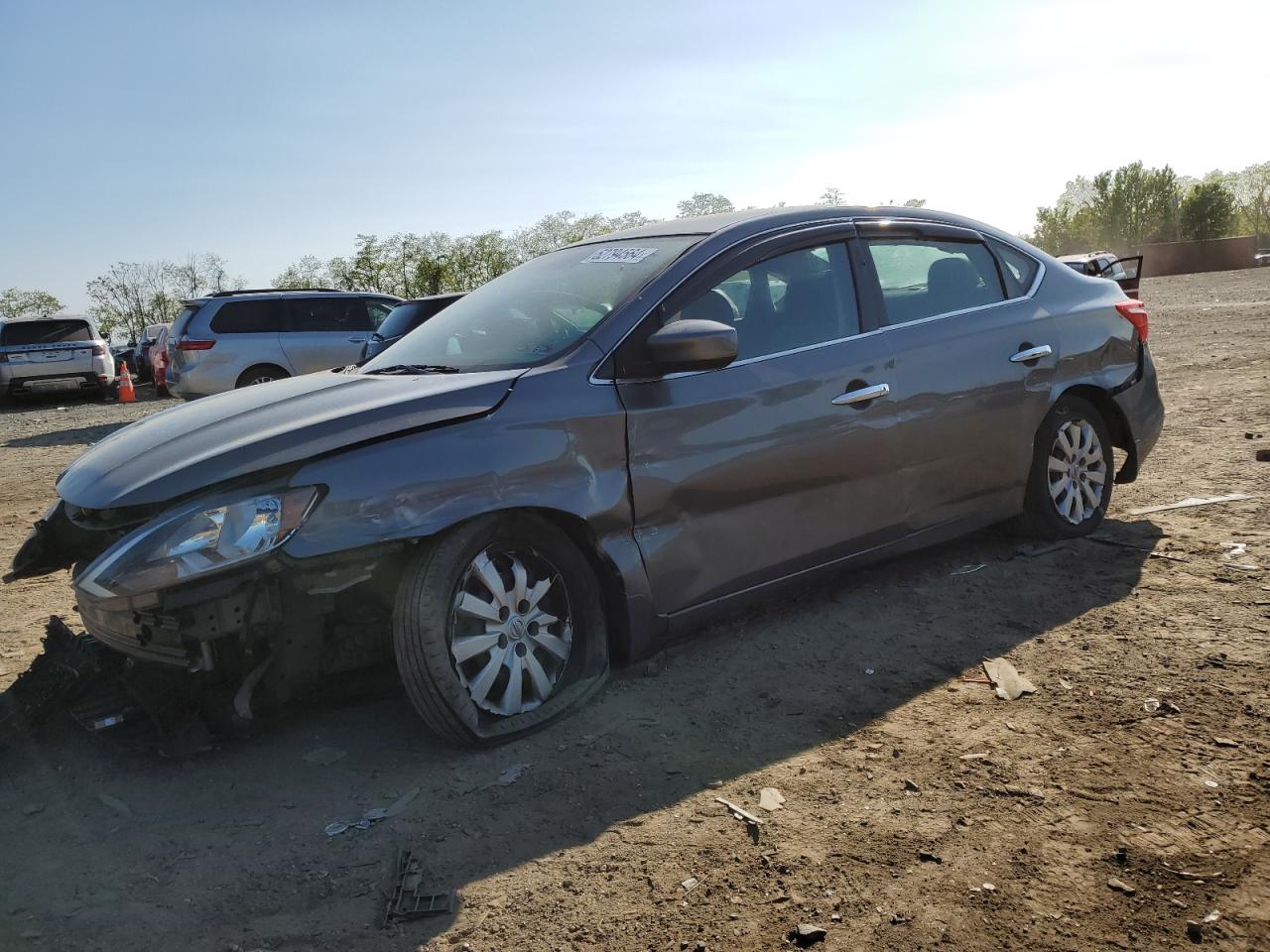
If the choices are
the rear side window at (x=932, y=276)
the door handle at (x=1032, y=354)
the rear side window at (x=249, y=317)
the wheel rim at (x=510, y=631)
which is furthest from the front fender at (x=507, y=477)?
the rear side window at (x=249, y=317)

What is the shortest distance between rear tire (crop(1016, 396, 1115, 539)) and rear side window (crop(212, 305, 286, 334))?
11742 mm

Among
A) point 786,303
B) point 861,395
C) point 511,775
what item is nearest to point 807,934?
point 511,775

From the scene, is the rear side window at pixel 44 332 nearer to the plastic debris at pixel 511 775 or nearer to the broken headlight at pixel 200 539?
the broken headlight at pixel 200 539

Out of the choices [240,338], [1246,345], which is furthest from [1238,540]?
[240,338]

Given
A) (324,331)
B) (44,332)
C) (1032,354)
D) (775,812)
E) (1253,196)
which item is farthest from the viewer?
(1253,196)

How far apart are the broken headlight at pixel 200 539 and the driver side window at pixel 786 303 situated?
156 centimetres

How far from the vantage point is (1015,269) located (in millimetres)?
5090

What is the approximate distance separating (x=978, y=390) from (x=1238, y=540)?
1637mm

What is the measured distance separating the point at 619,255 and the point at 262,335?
11.2 m

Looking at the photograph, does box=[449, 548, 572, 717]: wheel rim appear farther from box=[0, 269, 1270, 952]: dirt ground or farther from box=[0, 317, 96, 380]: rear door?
box=[0, 317, 96, 380]: rear door

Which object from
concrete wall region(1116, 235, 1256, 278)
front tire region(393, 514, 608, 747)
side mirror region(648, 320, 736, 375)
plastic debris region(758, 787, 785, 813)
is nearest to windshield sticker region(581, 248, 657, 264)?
side mirror region(648, 320, 736, 375)

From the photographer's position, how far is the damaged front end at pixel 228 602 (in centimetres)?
302

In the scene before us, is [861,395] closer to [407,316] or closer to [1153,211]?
[407,316]

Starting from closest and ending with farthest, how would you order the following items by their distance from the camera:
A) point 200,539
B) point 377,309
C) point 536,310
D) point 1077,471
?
1. point 200,539
2. point 536,310
3. point 1077,471
4. point 377,309
